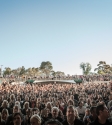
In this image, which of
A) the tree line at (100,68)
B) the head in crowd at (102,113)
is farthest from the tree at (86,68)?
the head in crowd at (102,113)

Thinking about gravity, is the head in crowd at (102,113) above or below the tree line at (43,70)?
below

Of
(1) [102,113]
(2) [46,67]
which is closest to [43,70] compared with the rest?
(2) [46,67]

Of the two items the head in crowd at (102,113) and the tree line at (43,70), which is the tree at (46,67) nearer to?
the tree line at (43,70)

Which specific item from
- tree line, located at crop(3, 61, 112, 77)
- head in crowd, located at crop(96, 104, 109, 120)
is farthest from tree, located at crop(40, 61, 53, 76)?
head in crowd, located at crop(96, 104, 109, 120)

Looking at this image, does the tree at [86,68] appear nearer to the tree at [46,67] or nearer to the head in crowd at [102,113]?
the tree at [46,67]

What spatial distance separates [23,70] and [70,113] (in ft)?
320

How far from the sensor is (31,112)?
650 centimetres

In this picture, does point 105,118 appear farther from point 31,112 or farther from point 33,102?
point 33,102

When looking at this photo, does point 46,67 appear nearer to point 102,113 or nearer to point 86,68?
point 86,68

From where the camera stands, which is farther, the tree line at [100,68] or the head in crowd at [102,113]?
the tree line at [100,68]

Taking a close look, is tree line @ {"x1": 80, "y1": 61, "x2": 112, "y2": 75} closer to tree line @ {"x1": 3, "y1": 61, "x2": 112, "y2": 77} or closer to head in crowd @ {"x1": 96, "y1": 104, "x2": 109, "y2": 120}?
tree line @ {"x1": 3, "y1": 61, "x2": 112, "y2": 77}

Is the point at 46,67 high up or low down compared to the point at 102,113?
up

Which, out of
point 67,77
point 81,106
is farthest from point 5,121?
point 67,77

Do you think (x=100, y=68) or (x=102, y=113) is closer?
(x=102, y=113)
